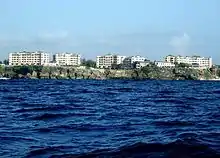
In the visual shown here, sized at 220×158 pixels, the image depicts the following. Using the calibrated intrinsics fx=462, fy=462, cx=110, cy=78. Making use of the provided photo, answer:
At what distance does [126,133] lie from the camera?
1742cm

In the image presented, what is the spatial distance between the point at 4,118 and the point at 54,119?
8.30 ft

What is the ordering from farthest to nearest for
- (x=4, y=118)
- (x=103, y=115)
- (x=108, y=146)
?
(x=103, y=115)
(x=4, y=118)
(x=108, y=146)

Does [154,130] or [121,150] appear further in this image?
[154,130]

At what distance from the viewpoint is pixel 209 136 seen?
16188 millimetres

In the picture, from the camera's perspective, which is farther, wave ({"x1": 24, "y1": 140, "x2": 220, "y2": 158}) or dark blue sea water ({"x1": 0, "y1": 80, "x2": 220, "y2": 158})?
dark blue sea water ({"x1": 0, "y1": 80, "x2": 220, "y2": 158})

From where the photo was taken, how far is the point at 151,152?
512 inches

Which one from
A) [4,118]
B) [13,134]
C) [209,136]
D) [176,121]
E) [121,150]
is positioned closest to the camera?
[121,150]

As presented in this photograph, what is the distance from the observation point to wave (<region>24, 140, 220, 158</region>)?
1267 cm

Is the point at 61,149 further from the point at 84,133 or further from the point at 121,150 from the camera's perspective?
the point at 84,133

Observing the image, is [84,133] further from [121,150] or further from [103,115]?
[103,115]

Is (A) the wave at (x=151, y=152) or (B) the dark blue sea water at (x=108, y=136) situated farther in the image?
(B) the dark blue sea water at (x=108, y=136)

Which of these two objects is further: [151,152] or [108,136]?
[108,136]

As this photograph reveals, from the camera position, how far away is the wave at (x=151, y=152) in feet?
41.6

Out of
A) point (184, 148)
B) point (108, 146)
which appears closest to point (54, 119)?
point (108, 146)
